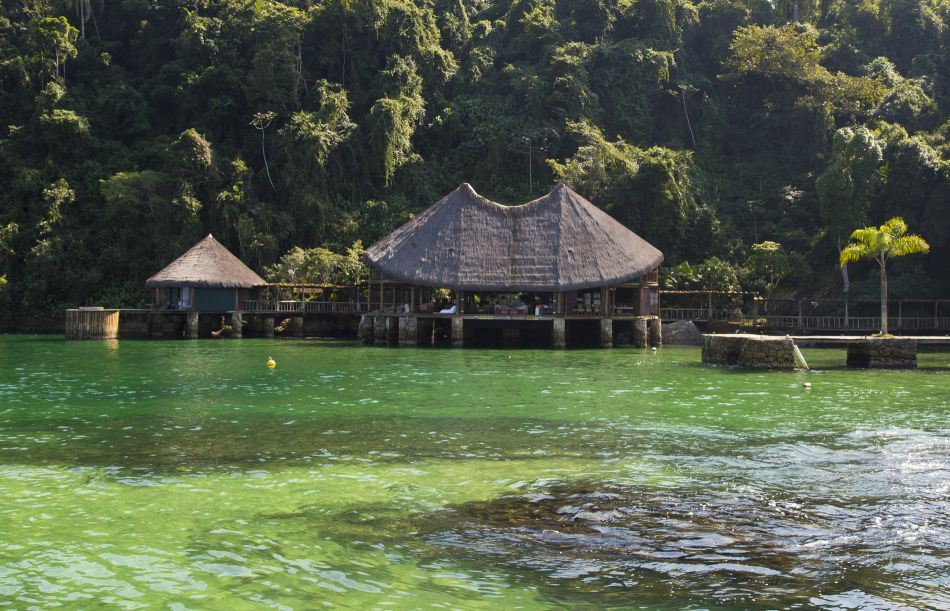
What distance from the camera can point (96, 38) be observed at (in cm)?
5572

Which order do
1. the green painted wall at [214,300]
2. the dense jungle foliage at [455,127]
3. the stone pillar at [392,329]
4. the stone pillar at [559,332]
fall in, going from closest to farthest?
1. the stone pillar at [559,332]
2. the stone pillar at [392,329]
3. the green painted wall at [214,300]
4. the dense jungle foliage at [455,127]

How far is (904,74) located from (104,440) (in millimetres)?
58052

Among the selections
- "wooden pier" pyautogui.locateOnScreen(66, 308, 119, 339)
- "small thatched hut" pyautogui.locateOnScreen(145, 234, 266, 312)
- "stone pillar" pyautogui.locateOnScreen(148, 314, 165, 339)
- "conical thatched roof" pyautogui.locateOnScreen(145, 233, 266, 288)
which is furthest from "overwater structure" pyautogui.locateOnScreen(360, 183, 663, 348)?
"wooden pier" pyautogui.locateOnScreen(66, 308, 119, 339)

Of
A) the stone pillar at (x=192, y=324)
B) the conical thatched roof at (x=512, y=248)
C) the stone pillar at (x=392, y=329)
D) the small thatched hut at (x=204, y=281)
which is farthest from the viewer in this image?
the stone pillar at (x=192, y=324)

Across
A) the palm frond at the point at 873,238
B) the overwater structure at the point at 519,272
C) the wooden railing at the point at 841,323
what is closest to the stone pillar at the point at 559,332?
the overwater structure at the point at 519,272

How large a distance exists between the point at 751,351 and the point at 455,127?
32.0 meters

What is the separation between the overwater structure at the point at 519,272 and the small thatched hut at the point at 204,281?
7.24 metres

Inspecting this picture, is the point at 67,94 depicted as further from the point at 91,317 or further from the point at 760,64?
the point at 760,64

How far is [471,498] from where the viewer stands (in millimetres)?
9586

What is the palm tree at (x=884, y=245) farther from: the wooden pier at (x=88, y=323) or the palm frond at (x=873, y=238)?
the wooden pier at (x=88, y=323)

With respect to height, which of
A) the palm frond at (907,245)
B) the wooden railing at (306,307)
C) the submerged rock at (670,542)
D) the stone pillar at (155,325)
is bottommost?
the submerged rock at (670,542)

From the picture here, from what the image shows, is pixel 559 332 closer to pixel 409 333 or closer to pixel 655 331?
pixel 655 331

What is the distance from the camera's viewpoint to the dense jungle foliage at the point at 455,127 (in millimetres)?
44781

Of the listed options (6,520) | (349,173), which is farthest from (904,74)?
(6,520)
